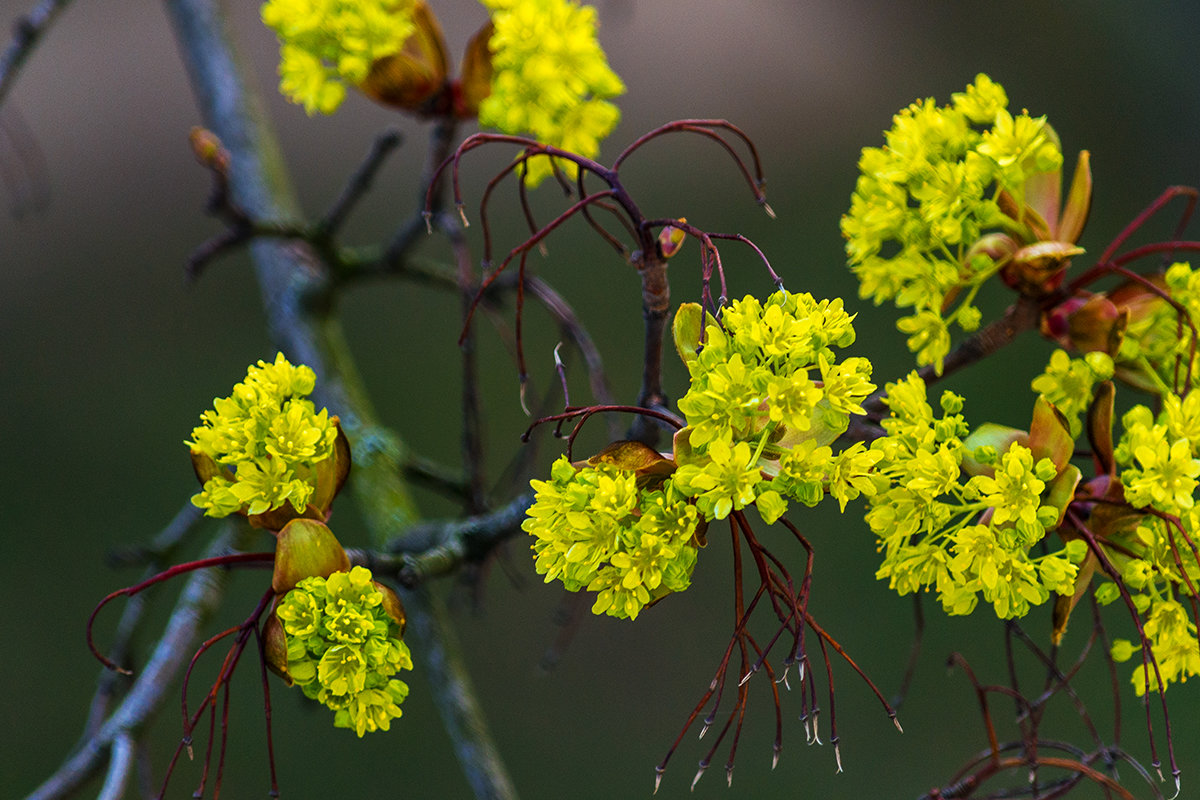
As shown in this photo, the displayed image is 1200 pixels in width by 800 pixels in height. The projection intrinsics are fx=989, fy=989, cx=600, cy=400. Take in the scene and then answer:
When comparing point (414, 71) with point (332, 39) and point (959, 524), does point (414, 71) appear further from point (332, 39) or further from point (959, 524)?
point (959, 524)

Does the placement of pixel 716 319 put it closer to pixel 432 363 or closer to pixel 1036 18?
pixel 432 363

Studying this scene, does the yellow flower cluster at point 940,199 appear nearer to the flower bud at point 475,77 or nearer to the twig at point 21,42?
the flower bud at point 475,77

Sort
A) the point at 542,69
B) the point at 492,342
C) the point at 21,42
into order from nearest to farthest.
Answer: the point at 542,69 → the point at 21,42 → the point at 492,342

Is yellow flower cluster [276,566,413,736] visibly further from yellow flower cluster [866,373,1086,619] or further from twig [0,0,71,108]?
twig [0,0,71,108]

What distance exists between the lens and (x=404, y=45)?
398 millimetres

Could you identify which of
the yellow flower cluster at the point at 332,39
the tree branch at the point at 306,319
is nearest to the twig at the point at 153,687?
the tree branch at the point at 306,319

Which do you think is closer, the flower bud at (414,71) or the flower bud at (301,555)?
the flower bud at (301,555)

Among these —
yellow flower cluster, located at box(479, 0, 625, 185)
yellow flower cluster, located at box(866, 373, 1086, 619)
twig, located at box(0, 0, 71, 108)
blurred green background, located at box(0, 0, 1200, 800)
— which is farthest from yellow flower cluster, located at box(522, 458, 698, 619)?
blurred green background, located at box(0, 0, 1200, 800)

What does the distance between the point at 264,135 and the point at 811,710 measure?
539mm

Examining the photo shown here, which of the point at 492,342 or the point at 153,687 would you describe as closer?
the point at 153,687

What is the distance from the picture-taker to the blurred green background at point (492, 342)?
32.7 inches

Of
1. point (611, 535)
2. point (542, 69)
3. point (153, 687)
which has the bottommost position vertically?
point (153, 687)

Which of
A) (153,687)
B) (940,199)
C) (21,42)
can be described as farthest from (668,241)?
(21,42)

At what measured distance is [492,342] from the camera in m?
0.93
